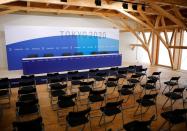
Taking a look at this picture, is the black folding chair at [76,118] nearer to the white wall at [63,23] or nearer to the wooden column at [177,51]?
the white wall at [63,23]

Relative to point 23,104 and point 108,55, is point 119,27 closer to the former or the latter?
point 108,55

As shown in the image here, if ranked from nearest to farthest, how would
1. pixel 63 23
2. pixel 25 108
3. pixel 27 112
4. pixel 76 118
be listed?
1. pixel 76 118
2. pixel 27 112
3. pixel 25 108
4. pixel 63 23

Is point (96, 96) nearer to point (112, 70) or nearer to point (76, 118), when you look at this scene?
point (76, 118)

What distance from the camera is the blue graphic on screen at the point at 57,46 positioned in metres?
9.41

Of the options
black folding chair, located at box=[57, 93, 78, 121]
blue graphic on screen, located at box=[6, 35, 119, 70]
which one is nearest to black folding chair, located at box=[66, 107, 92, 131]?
black folding chair, located at box=[57, 93, 78, 121]

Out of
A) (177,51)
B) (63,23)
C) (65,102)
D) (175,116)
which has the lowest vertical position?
(175,116)

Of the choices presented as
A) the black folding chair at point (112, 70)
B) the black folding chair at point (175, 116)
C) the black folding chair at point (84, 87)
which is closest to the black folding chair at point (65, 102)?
the black folding chair at point (84, 87)

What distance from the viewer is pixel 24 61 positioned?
803cm

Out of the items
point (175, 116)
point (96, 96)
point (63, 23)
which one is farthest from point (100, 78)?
point (63, 23)

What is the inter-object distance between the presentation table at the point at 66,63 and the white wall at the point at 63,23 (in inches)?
114

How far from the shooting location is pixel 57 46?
10.4 m

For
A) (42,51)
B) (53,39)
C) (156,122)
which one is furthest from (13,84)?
(156,122)

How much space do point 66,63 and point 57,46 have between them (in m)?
1.88

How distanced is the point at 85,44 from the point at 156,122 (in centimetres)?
767
